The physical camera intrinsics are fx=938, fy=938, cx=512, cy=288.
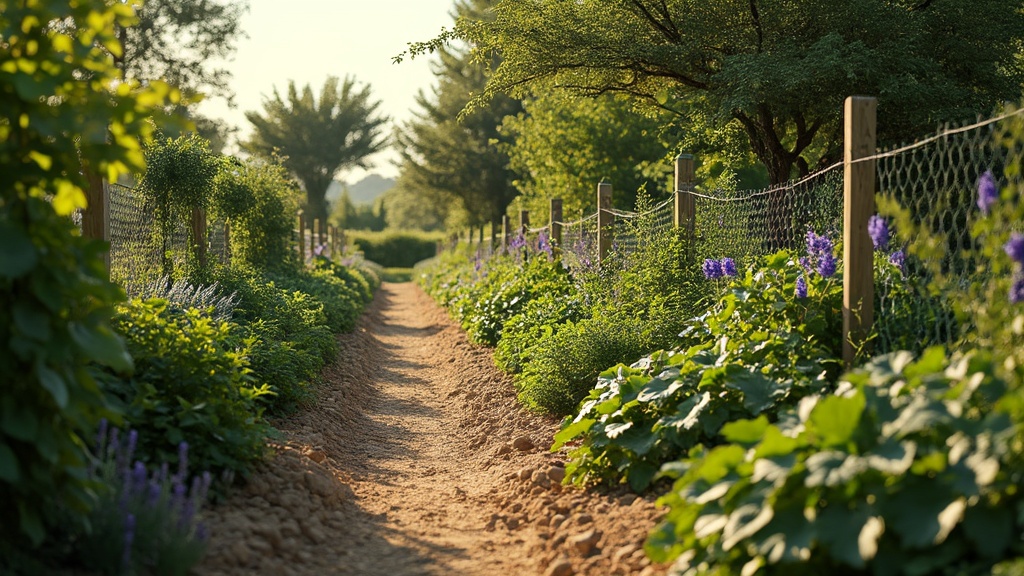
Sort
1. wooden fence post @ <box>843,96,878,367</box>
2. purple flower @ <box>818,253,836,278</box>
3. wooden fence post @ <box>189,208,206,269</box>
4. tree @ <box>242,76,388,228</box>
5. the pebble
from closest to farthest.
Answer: the pebble < wooden fence post @ <box>843,96,878,367</box> < purple flower @ <box>818,253,836,278</box> < wooden fence post @ <box>189,208,206,269</box> < tree @ <box>242,76,388,228</box>

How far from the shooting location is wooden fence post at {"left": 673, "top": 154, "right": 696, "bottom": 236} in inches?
323

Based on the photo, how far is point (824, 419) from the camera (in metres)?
2.99

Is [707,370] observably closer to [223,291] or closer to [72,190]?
[72,190]

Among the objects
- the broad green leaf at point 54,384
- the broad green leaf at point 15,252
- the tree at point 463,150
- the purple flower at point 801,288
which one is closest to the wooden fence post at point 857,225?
the purple flower at point 801,288

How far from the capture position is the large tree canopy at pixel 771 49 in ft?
41.4

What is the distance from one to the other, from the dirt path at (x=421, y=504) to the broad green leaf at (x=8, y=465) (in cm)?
92

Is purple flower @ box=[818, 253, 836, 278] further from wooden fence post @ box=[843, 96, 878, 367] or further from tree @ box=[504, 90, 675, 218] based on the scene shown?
tree @ box=[504, 90, 675, 218]

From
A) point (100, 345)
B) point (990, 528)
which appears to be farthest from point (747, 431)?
point (100, 345)

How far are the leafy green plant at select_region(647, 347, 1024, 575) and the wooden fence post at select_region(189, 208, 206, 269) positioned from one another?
329 inches

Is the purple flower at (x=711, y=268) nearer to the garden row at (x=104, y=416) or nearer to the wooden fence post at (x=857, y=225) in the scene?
the wooden fence post at (x=857, y=225)

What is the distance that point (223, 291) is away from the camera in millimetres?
9625

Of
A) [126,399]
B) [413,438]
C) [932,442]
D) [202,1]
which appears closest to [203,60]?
[202,1]

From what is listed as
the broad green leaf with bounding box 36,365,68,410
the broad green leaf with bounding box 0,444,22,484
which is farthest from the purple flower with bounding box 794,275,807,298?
the broad green leaf with bounding box 0,444,22,484

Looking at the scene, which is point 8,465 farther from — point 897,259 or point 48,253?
point 897,259
